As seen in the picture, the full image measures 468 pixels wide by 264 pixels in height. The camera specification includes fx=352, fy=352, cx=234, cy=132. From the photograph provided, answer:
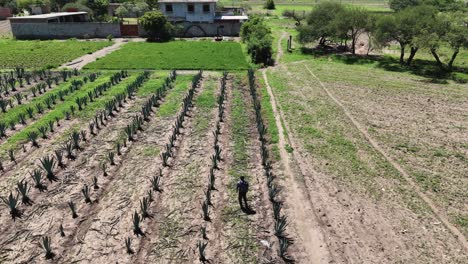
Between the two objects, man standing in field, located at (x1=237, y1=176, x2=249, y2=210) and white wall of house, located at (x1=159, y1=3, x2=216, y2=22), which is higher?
white wall of house, located at (x1=159, y1=3, x2=216, y2=22)

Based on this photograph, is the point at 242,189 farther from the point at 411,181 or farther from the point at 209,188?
the point at 411,181

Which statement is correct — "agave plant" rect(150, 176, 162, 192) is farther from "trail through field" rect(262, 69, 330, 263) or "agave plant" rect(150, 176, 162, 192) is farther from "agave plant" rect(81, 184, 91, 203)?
"trail through field" rect(262, 69, 330, 263)

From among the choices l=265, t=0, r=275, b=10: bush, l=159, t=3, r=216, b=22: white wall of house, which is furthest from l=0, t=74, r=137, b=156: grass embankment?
l=265, t=0, r=275, b=10: bush

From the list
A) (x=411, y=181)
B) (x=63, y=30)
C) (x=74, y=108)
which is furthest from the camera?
(x=63, y=30)

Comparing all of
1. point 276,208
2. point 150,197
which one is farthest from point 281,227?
point 150,197

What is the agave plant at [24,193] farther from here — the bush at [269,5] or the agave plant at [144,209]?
the bush at [269,5]

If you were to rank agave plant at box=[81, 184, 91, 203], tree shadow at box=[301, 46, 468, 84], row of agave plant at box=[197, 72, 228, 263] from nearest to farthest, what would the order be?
row of agave plant at box=[197, 72, 228, 263] < agave plant at box=[81, 184, 91, 203] < tree shadow at box=[301, 46, 468, 84]
